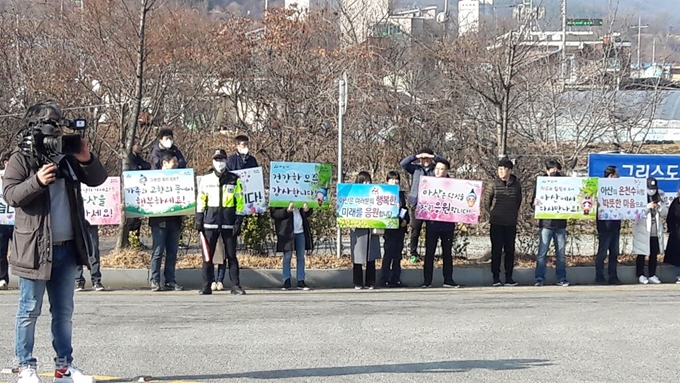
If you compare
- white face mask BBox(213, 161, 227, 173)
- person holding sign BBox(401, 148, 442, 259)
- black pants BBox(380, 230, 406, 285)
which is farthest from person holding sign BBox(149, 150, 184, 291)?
person holding sign BBox(401, 148, 442, 259)

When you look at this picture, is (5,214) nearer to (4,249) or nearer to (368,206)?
(4,249)

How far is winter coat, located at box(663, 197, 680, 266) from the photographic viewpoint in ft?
47.5

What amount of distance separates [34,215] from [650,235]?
1073cm

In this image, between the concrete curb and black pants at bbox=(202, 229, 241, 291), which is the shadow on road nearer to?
black pants at bbox=(202, 229, 241, 291)

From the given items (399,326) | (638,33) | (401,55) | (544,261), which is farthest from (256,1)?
(399,326)

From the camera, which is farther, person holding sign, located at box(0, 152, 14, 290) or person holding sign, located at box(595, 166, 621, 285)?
person holding sign, located at box(595, 166, 621, 285)

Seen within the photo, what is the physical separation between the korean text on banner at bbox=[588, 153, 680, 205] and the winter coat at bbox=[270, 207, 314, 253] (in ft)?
16.3

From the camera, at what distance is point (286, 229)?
13.3m

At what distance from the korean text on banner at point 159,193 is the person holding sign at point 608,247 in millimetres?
6322

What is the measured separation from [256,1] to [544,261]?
3696 centimetres

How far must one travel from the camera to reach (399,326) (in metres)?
9.50

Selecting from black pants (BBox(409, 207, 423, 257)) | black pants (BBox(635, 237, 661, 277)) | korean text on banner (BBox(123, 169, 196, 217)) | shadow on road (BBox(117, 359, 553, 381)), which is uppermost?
korean text on banner (BBox(123, 169, 196, 217))

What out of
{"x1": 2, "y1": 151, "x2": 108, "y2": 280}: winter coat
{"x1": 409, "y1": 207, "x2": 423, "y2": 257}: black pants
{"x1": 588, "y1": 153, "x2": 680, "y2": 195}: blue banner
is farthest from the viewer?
{"x1": 588, "y1": 153, "x2": 680, "y2": 195}: blue banner

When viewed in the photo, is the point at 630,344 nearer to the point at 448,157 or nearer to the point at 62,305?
the point at 62,305
